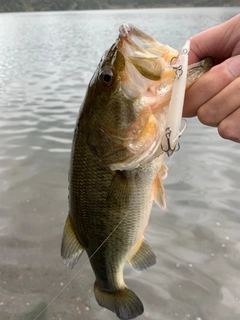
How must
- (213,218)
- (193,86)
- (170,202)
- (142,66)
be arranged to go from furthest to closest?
(170,202), (213,218), (193,86), (142,66)

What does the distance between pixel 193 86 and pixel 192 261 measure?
274 cm

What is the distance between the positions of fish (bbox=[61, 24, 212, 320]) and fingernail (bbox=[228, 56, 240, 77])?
0.14 metres

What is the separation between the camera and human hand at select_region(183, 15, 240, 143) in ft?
5.65

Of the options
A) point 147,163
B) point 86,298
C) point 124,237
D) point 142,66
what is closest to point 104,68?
point 142,66

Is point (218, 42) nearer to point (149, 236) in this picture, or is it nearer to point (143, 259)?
point (143, 259)

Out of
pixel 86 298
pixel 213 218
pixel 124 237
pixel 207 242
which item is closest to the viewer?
pixel 124 237

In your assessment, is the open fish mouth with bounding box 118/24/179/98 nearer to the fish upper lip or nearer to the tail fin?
the fish upper lip

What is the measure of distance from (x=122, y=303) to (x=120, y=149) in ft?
3.89

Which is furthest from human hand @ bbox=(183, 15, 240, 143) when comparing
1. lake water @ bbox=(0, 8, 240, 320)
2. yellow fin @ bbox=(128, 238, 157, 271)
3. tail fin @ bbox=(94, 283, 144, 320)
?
lake water @ bbox=(0, 8, 240, 320)

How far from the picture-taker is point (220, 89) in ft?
5.77

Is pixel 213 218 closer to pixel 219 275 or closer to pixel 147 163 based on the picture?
pixel 219 275

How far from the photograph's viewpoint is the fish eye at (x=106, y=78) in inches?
68.8

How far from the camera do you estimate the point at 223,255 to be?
13.5 feet

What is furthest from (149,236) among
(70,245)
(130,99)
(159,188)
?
(130,99)
